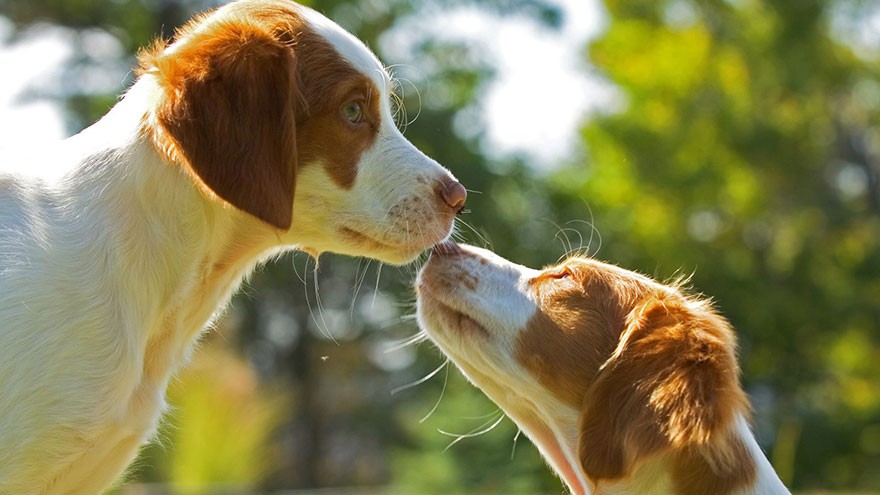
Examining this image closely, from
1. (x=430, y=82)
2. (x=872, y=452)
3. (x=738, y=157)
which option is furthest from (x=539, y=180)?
(x=872, y=452)

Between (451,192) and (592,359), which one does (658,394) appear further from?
(451,192)

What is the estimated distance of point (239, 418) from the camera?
46.5ft

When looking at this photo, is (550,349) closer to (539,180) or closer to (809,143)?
(539,180)

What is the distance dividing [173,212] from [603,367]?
181 centimetres

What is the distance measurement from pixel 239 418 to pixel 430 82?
13.6m

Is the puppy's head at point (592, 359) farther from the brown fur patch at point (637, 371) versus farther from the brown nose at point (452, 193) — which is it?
the brown nose at point (452, 193)

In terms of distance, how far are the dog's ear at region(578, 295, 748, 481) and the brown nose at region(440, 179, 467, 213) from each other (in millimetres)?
872

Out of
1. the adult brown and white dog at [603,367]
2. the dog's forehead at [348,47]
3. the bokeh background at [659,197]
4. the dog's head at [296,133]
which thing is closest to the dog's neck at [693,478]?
the adult brown and white dog at [603,367]

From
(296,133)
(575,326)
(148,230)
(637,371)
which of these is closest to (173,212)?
(148,230)

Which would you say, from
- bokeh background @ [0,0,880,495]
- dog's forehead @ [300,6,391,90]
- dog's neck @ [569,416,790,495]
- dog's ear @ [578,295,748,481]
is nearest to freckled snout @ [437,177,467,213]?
dog's forehead @ [300,6,391,90]

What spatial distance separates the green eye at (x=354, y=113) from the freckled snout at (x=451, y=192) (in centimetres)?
43

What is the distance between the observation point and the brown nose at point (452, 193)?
201 inches

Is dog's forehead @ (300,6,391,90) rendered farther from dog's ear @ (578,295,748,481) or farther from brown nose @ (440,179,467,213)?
dog's ear @ (578,295,748,481)

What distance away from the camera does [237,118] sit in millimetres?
4621
